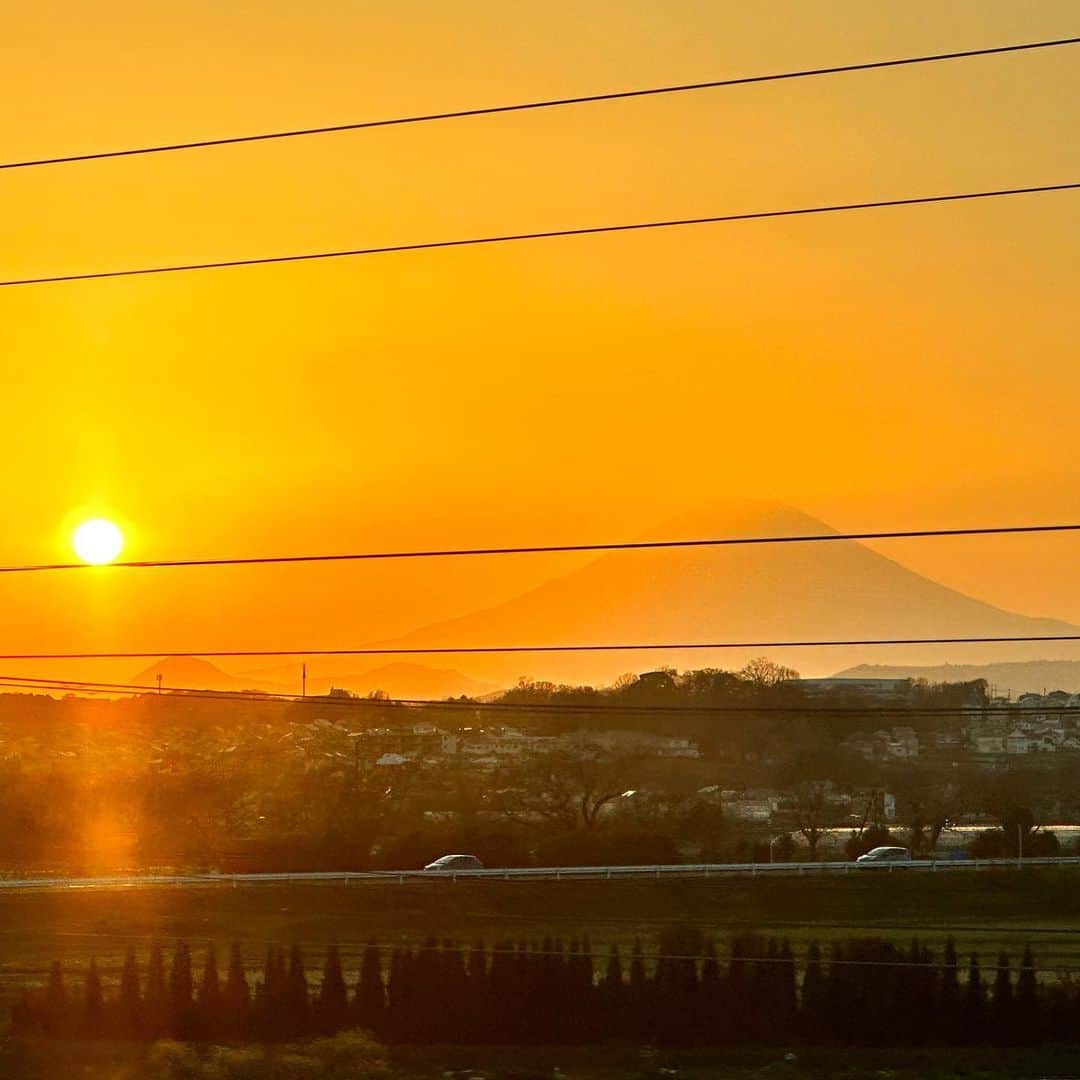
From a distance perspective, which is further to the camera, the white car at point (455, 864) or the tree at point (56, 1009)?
the white car at point (455, 864)

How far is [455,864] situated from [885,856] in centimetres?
2210

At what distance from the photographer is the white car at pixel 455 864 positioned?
308ft

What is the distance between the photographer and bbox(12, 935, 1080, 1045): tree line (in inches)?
3226

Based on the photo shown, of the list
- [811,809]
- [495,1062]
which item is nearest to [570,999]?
[495,1062]

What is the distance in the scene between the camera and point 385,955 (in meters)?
87.6

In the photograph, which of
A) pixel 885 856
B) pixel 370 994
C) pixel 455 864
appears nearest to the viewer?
pixel 370 994

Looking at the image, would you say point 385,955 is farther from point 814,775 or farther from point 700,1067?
point 814,775

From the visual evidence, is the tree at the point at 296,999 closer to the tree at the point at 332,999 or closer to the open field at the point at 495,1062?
the tree at the point at 332,999

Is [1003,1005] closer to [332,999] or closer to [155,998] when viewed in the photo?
[332,999]

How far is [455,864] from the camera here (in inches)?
3723

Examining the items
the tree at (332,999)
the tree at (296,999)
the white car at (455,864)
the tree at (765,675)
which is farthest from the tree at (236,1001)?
the tree at (765,675)

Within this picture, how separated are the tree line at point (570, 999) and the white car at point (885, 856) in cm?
520

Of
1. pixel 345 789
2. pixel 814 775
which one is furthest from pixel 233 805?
pixel 814 775

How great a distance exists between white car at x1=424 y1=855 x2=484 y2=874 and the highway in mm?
618
